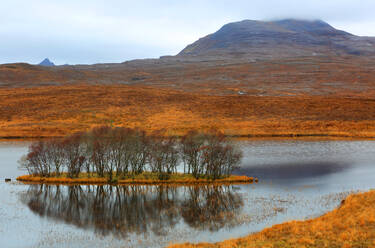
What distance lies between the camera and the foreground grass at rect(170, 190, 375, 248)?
18.8 metres

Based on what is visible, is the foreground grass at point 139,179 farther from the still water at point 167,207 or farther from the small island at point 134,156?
the still water at point 167,207

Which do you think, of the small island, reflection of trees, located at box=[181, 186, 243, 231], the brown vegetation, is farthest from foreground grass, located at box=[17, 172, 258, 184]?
the brown vegetation

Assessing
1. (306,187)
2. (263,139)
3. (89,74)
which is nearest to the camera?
(306,187)

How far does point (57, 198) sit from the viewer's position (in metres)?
33.3

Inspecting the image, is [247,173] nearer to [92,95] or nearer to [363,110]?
[363,110]

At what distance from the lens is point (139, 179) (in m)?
38.2

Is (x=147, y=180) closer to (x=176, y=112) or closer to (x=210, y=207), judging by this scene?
A: (x=210, y=207)

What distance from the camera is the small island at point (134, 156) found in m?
38.5

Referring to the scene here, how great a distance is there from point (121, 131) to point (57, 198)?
10.4 meters

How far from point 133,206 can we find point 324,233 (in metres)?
15.8

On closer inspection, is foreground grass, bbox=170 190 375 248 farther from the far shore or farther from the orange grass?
the far shore

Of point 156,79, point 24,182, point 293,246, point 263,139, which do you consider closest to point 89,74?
point 156,79

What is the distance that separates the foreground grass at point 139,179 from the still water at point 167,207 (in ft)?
4.86

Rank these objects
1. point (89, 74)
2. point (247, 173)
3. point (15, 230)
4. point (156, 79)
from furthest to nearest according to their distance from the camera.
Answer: point (89, 74)
point (156, 79)
point (247, 173)
point (15, 230)
